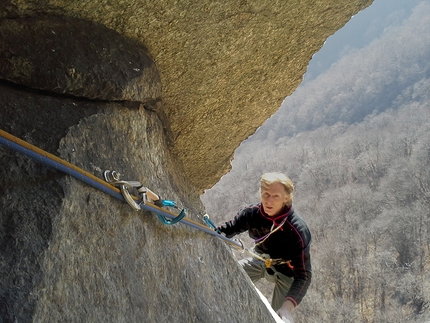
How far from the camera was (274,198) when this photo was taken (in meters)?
2.94

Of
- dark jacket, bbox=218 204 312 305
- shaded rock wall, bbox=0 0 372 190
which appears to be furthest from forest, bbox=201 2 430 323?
shaded rock wall, bbox=0 0 372 190

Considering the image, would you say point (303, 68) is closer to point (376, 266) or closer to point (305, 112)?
point (376, 266)

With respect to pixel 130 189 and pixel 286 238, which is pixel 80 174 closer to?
pixel 130 189

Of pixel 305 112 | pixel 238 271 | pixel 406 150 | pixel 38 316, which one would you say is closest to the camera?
pixel 38 316

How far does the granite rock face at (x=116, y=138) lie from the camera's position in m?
1.45

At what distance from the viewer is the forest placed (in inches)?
758

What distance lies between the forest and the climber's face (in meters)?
15.4

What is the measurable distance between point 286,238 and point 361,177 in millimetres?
30905

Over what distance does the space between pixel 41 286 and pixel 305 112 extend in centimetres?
5305

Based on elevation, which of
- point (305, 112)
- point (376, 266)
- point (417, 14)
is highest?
point (417, 14)

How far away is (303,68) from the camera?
3.45 m

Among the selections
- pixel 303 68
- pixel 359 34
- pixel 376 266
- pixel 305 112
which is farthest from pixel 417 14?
pixel 303 68

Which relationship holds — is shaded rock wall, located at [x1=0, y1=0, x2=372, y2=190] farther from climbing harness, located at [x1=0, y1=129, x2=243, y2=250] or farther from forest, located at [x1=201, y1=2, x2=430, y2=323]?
forest, located at [x1=201, y1=2, x2=430, y2=323]

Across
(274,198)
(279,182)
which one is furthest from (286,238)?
(279,182)
